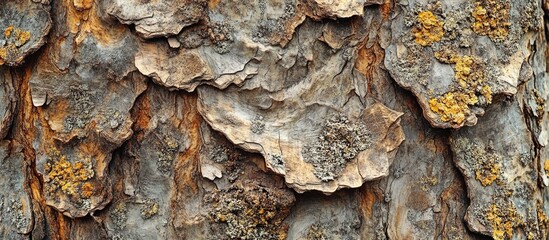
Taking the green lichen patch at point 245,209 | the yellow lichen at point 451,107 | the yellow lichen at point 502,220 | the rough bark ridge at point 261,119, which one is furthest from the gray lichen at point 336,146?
the yellow lichen at point 502,220

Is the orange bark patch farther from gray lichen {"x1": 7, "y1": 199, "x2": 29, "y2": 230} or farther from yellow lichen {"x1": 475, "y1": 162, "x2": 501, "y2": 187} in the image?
yellow lichen {"x1": 475, "y1": 162, "x2": 501, "y2": 187}

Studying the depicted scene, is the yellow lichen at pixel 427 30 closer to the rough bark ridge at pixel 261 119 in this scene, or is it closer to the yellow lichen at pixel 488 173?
the rough bark ridge at pixel 261 119

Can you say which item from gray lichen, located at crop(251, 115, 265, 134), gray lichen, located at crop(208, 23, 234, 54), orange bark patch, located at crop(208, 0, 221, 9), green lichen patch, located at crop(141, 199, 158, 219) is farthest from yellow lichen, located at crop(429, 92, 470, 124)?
green lichen patch, located at crop(141, 199, 158, 219)

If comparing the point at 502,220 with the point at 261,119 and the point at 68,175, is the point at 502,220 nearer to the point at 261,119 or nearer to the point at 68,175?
the point at 261,119

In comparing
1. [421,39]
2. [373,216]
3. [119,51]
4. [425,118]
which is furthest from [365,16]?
[119,51]

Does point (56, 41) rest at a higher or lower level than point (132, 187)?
higher

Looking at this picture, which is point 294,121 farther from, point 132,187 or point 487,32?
point 487,32
